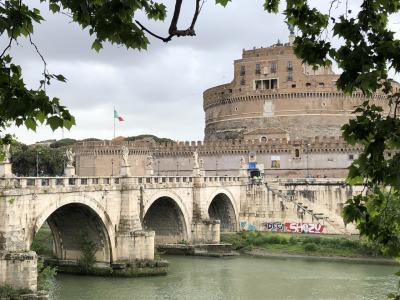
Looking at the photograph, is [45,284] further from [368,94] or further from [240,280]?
[368,94]

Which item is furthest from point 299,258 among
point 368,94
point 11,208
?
point 368,94

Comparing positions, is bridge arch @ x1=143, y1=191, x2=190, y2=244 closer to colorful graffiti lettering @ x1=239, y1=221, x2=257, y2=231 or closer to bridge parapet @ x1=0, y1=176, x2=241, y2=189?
bridge parapet @ x1=0, y1=176, x2=241, y2=189

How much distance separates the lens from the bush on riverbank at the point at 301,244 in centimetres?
3512

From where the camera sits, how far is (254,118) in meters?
61.8

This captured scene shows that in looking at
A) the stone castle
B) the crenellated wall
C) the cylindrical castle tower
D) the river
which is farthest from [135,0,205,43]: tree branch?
the cylindrical castle tower

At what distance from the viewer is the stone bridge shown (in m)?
21.4

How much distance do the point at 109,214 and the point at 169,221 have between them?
9.24 m

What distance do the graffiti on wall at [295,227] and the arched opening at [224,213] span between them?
2481mm

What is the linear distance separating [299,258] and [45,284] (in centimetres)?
1729

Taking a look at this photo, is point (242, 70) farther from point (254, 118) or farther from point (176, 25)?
point (176, 25)

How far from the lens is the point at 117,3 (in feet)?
16.7

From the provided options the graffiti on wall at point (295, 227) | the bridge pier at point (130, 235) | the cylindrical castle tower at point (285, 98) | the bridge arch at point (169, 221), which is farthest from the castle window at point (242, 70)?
the bridge pier at point (130, 235)

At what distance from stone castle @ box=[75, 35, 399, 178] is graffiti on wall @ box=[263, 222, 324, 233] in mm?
Result: 11089

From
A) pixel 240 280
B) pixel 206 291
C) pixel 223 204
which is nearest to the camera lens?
pixel 206 291
